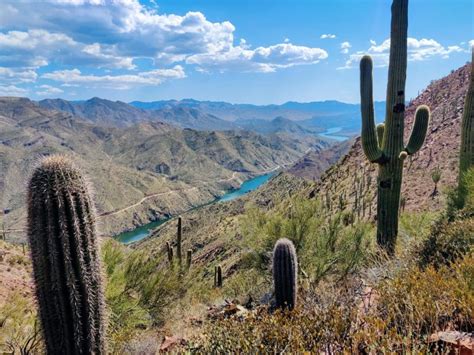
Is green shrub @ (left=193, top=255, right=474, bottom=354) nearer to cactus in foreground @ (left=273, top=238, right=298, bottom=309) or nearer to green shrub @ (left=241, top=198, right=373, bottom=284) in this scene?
cactus in foreground @ (left=273, top=238, right=298, bottom=309)

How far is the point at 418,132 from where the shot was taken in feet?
34.2

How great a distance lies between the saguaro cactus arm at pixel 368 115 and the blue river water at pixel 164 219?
28.5m

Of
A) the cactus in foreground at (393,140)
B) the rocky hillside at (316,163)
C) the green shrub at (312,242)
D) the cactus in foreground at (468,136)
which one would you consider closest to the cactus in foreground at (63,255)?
the cactus in foreground at (393,140)

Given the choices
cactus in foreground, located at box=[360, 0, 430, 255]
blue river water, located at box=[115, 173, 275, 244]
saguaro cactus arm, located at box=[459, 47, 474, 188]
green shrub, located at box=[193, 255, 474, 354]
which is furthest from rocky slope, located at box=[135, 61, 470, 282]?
blue river water, located at box=[115, 173, 275, 244]

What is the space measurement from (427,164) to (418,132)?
58.4 ft

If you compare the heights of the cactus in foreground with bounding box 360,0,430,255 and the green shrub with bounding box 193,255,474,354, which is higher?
the cactus in foreground with bounding box 360,0,430,255

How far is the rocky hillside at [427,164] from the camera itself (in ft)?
72.8

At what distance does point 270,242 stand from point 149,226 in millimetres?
99354

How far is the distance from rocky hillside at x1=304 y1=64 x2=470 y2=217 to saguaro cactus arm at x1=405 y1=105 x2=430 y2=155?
5.80 metres

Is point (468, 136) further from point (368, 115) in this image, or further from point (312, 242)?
point (312, 242)

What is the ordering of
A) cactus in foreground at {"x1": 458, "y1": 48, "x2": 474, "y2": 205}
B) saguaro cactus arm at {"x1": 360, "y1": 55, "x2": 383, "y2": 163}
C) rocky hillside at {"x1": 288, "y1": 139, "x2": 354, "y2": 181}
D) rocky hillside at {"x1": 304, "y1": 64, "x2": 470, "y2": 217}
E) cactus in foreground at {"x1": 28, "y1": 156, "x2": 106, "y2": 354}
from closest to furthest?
cactus in foreground at {"x1": 28, "y1": 156, "x2": 106, "y2": 354}
saguaro cactus arm at {"x1": 360, "y1": 55, "x2": 383, "y2": 163}
cactus in foreground at {"x1": 458, "y1": 48, "x2": 474, "y2": 205}
rocky hillside at {"x1": 304, "y1": 64, "x2": 470, "y2": 217}
rocky hillside at {"x1": 288, "y1": 139, "x2": 354, "y2": 181}

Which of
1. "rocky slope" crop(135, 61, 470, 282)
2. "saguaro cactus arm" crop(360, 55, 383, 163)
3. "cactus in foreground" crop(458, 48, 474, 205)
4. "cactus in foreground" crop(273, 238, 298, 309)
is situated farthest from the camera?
"rocky slope" crop(135, 61, 470, 282)

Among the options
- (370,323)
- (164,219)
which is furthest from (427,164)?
(164,219)

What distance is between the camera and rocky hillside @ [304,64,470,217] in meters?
22.2
